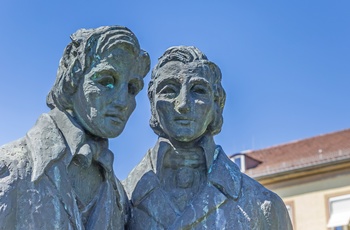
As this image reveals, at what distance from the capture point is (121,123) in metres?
4.73

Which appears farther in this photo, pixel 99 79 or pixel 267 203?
pixel 267 203

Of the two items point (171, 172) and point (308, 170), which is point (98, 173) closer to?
point (171, 172)

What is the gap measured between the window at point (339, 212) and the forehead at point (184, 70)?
28032mm

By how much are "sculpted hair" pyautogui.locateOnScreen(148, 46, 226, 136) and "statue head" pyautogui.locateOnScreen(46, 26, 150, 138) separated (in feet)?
1.56

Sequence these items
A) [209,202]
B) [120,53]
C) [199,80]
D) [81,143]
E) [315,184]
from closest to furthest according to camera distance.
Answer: [81,143], [120,53], [209,202], [199,80], [315,184]

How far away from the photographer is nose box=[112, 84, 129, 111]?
185 inches

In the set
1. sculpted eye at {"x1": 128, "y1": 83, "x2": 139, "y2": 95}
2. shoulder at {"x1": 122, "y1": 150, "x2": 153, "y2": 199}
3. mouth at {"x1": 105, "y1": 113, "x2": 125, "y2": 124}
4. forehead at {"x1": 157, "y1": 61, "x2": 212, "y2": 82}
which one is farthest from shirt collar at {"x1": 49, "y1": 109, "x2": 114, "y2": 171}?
forehead at {"x1": 157, "y1": 61, "x2": 212, "y2": 82}

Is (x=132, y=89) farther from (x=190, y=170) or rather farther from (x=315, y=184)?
(x=315, y=184)

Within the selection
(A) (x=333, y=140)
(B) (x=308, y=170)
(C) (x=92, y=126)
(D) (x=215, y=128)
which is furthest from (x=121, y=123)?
(A) (x=333, y=140)

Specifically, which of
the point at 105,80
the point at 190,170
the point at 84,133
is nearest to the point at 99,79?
the point at 105,80

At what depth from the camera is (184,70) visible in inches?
203

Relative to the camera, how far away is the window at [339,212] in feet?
107

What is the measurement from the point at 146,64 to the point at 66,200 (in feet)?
2.81

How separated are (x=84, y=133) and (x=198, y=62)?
86 centimetres
